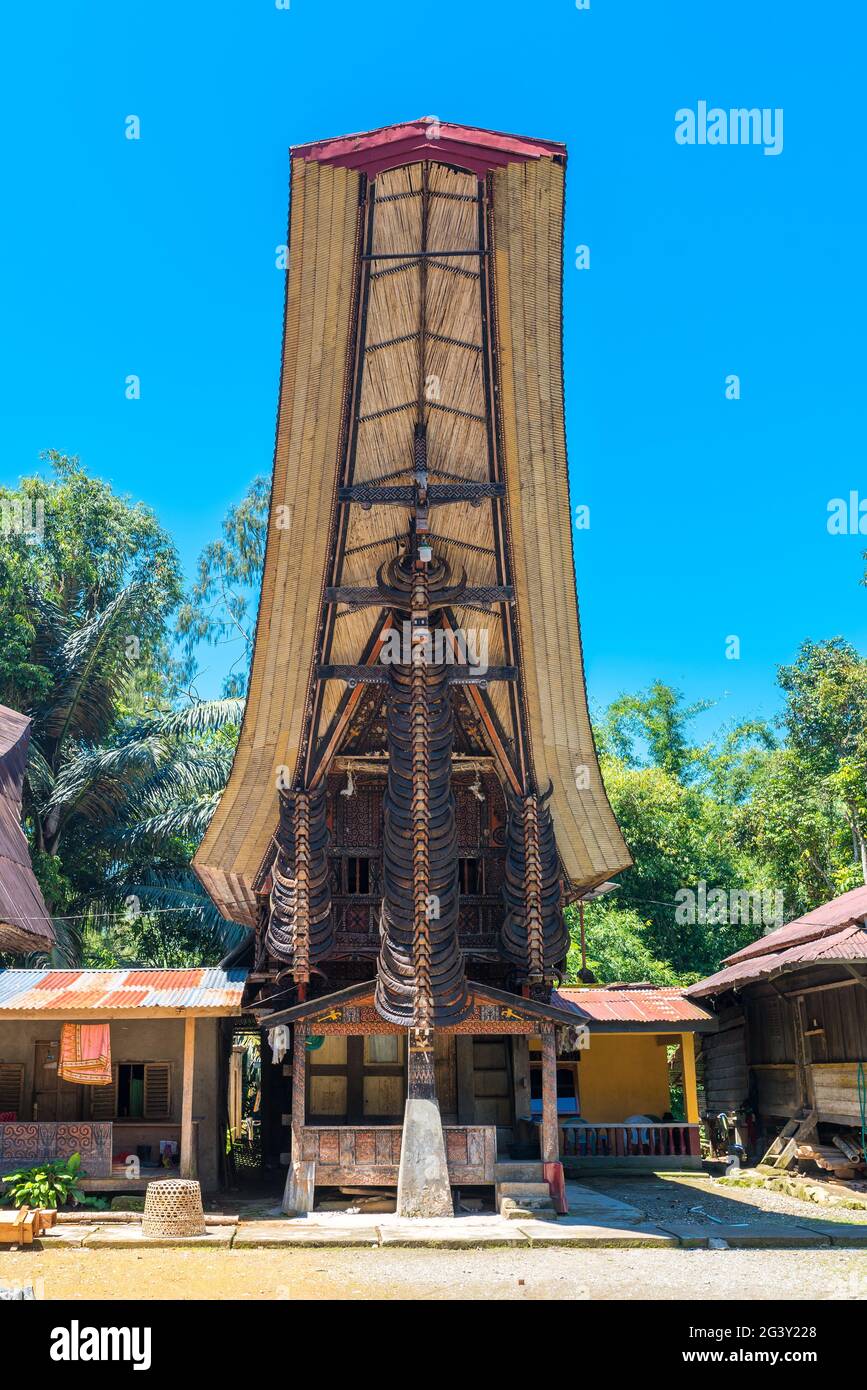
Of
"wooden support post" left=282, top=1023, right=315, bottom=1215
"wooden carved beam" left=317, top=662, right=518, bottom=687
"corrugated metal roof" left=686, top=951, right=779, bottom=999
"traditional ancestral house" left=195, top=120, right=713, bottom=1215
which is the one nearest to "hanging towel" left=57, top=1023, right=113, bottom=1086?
"traditional ancestral house" left=195, top=120, right=713, bottom=1215

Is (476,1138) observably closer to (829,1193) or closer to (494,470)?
(829,1193)

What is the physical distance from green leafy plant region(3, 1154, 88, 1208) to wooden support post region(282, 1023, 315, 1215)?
257cm

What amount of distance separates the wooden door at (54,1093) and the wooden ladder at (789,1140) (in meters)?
11.1

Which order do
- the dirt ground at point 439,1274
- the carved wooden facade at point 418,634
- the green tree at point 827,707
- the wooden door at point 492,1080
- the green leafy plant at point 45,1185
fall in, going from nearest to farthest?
the dirt ground at point 439,1274, the green leafy plant at point 45,1185, the carved wooden facade at point 418,634, the wooden door at point 492,1080, the green tree at point 827,707

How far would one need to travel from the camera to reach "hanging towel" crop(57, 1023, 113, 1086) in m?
15.9

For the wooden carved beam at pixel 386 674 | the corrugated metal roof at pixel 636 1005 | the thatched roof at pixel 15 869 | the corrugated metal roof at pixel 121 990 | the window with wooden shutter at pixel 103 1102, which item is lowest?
the window with wooden shutter at pixel 103 1102

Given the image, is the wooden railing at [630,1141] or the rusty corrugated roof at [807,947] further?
the wooden railing at [630,1141]

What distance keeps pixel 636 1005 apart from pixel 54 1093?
10.2 m

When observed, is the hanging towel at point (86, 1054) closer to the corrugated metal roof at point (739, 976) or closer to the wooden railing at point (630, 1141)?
the wooden railing at point (630, 1141)

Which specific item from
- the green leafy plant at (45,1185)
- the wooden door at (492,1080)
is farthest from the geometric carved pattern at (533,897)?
the green leafy plant at (45,1185)

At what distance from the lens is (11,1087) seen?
17.4 meters

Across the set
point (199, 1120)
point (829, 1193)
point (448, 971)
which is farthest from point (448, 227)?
point (829, 1193)

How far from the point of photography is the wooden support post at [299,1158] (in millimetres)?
14219
